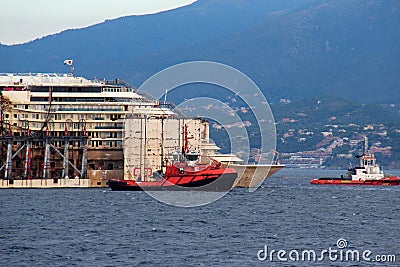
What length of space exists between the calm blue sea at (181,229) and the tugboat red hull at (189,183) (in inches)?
441

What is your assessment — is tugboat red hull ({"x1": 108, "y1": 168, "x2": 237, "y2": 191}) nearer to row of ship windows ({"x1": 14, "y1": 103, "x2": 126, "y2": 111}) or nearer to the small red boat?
the small red boat

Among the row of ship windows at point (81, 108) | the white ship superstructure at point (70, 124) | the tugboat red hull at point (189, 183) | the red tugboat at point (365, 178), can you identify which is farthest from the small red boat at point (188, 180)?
the red tugboat at point (365, 178)

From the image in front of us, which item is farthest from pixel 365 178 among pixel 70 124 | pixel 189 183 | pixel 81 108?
pixel 70 124

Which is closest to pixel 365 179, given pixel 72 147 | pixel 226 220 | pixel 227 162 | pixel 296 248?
pixel 227 162

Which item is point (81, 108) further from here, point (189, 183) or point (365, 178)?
point (365, 178)

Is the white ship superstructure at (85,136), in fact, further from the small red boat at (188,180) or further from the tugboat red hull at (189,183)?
the small red boat at (188,180)

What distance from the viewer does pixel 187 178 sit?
440 ft

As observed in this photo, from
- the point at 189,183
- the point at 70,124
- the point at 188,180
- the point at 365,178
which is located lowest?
the point at 189,183

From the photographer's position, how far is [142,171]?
146125 mm

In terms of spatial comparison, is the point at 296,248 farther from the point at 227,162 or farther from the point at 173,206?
the point at 227,162

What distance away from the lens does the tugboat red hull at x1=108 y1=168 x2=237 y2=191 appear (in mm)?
133875

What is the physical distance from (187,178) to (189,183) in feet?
2.42

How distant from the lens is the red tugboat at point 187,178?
439 feet

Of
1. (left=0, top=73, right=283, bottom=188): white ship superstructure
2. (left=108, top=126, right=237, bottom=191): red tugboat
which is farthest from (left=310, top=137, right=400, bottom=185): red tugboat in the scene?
(left=108, top=126, right=237, bottom=191): red tugboat
